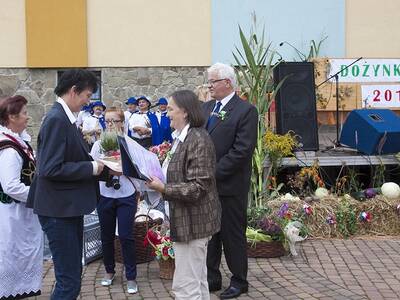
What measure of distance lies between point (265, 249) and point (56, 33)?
8530mm

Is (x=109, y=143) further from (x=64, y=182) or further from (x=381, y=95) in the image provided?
(x=381, y=95)

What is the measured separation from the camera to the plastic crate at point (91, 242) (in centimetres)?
599

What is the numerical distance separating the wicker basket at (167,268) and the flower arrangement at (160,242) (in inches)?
2.3

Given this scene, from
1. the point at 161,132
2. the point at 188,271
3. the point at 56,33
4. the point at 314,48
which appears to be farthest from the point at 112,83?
the point at 188,271

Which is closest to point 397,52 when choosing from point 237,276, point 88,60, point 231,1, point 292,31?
point 292,31

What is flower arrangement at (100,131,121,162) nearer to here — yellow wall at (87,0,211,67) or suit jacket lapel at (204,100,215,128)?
suit jacket lapel at (204,100,215,128)

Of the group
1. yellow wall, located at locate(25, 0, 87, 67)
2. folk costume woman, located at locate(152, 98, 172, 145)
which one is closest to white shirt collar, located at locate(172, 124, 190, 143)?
folk costume woman, located at locate(152, 98, 172, 145)

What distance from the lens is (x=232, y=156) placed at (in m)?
4.75

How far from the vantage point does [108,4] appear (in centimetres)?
1300

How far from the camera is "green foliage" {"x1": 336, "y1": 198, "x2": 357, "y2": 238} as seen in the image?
710 centimetres

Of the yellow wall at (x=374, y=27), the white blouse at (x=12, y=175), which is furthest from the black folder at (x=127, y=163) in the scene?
the yellow wall at (x=374, y=27)

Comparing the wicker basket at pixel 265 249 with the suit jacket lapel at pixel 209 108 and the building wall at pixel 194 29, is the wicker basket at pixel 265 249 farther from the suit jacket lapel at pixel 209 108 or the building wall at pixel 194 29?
the building wall at pixel 194 29

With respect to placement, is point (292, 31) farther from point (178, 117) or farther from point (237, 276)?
point (178, 117)

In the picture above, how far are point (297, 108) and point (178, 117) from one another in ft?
16.7
